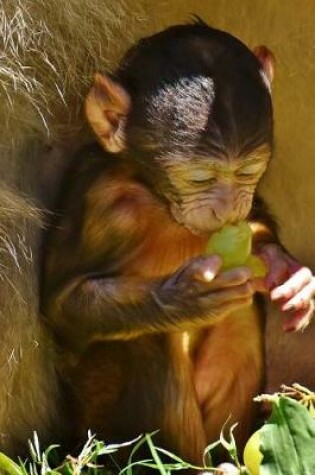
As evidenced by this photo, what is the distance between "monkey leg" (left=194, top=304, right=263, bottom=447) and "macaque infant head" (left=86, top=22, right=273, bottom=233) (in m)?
0.38

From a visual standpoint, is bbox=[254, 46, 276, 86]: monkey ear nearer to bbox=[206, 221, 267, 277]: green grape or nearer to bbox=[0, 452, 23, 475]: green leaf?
bbox=[206, 221, 267, 277]: green grape

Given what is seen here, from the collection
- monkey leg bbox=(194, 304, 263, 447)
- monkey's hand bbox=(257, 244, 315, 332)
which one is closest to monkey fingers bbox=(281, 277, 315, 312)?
monkey's hand bbox=(257, 244, 315, 332)

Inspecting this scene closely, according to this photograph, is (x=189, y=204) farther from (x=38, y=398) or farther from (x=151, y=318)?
(x=38, y=398)

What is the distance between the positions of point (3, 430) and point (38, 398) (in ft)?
0.36

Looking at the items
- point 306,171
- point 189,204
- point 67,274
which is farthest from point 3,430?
point 306,171

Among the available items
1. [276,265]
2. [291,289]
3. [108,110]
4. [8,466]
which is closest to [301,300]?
[291,289]

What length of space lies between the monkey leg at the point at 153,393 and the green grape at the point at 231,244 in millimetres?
295

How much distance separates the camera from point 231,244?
151 inches

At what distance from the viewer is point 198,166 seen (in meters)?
3.87

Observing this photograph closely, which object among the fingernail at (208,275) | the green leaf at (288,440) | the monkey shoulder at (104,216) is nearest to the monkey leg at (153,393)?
the monkey shoulder at (104,216)

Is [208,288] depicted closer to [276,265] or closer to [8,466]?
[276,265]

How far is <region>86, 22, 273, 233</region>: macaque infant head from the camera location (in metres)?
3.86

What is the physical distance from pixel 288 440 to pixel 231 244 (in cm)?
46

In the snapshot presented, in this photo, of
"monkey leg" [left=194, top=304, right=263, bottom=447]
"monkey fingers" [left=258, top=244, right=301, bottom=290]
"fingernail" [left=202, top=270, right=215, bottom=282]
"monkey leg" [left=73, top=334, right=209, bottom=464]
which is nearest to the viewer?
"fingernail" [left=202, top=270, right=215, bottom=282]
